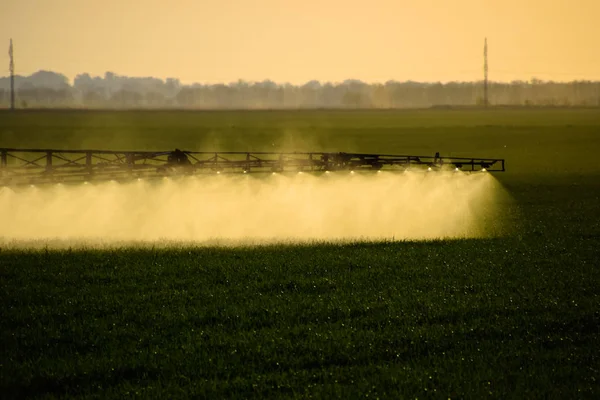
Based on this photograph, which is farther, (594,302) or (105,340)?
(594,302)

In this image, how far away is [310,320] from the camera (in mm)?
15711

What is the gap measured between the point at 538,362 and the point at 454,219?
72.7 ft

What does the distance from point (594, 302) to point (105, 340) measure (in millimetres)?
9778

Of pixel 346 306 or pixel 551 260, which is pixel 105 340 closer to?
pixel 346 306

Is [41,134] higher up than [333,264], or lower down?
higher up

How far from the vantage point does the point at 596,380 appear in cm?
1223

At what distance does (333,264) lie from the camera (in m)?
21.8

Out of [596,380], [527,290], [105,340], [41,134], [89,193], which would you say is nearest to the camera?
[596,380]

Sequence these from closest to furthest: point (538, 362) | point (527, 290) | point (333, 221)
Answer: point (538, 362) → point (527, 290) → point (333, 221)

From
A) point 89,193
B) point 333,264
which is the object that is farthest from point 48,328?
point 89,193

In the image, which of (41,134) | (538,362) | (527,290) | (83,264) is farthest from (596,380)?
(41,134)

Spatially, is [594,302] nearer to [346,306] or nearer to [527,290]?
[527,290]

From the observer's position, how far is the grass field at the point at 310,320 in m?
12.3

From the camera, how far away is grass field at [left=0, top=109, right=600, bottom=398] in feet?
Result: 40.2
